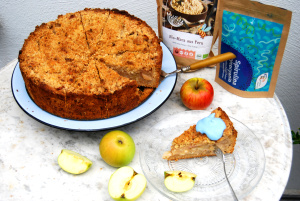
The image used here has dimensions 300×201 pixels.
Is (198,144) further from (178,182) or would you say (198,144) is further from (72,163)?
(72,163)

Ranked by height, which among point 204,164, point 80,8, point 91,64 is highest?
point 91,64

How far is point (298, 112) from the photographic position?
246 cm

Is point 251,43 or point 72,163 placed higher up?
point 251,43

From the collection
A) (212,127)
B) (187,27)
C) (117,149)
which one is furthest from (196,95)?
(117,149)

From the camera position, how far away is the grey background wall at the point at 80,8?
231 cm

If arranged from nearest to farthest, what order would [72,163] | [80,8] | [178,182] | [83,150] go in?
[178,182]
[72,163]
[83,150]
[80,8]

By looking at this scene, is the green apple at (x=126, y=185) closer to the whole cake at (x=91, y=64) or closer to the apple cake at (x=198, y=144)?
the apple cake at (x=198, y=144)

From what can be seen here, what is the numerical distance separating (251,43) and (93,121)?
2.50 feet

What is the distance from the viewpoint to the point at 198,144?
127 centimetres

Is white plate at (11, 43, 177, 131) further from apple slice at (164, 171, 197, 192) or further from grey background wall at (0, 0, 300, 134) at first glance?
grey background wall at (0, 0, 300, 134)

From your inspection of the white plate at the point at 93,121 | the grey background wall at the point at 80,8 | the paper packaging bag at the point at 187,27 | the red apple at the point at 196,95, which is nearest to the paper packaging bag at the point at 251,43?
the paper packaging bag at the point at 187,27

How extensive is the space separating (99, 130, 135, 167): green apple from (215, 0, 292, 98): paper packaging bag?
2.15ft

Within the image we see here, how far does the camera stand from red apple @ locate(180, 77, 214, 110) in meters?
1.45

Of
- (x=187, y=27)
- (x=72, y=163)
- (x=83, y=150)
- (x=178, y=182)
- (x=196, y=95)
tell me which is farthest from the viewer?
(x=187, y=27)
